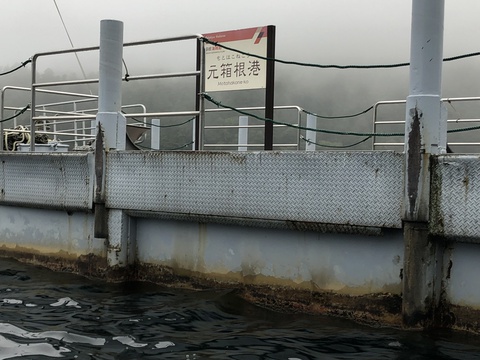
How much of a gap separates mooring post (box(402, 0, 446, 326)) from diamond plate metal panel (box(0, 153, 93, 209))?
3.13m

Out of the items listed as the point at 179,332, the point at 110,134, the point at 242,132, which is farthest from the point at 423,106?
the point at 242,132

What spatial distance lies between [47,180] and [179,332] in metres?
2.81

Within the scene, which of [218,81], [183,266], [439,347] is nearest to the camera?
[439,347]

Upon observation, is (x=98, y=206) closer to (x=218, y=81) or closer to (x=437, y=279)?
(x=218, y=81)

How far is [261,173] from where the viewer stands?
495 cm

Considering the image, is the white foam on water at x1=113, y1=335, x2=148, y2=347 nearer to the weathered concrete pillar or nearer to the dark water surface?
the dark water surface

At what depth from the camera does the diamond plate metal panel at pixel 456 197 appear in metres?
4.02

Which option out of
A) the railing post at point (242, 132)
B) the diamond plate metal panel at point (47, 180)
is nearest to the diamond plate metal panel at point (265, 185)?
the diamond plate metal panel at point (47, 180)

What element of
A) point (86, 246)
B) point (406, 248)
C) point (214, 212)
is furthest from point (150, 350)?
point (86, 246)

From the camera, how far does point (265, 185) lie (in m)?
4.92

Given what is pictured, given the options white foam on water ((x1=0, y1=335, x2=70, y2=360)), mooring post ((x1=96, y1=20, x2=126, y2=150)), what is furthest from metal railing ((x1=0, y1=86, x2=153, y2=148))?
white foam on water ((x1=0, y1=335, x2=70, y2=360))

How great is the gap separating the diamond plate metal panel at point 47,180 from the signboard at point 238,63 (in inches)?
89.8

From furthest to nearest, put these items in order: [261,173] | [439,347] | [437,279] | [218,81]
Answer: [218,81] < [261,173] < [437,279] < [439,347]

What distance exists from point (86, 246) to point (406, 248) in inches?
129
